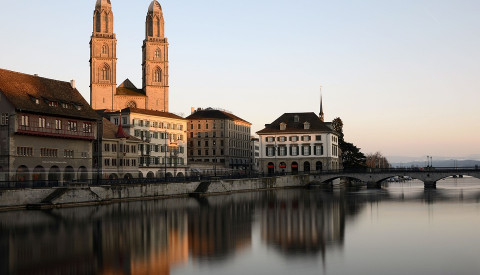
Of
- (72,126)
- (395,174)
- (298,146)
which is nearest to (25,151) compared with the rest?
(72,126)

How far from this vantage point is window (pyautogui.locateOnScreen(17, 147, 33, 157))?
62.6 meters

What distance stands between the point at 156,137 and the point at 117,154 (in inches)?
804

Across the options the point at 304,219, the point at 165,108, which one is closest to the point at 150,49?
the point at 165,108

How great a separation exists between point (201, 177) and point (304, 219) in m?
37.8

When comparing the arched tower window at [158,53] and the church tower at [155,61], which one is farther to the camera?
the arched tower window at [158,53]

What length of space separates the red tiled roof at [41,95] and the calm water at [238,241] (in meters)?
15.4

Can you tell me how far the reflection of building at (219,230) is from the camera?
33.2 metres

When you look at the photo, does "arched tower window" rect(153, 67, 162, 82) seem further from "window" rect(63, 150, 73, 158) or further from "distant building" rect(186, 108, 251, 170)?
"window" rect(63, 150, 73, 158)

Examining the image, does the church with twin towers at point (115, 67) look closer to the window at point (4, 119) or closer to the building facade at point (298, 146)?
the building facade at point (298, 146)

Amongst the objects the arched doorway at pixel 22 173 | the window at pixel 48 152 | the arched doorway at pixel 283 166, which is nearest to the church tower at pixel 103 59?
the arched doorway at pixel 283 166

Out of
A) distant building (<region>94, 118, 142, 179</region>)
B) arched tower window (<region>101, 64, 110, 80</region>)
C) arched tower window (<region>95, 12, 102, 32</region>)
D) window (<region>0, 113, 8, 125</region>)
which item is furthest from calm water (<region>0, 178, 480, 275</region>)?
arched tower window (<region>95, 12, 102, 32</region>)

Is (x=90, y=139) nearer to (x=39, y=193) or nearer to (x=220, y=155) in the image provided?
(x=39, y=193)

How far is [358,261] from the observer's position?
3011cm

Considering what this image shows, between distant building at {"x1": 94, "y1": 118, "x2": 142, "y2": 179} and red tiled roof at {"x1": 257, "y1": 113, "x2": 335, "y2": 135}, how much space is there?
38.1 metres
